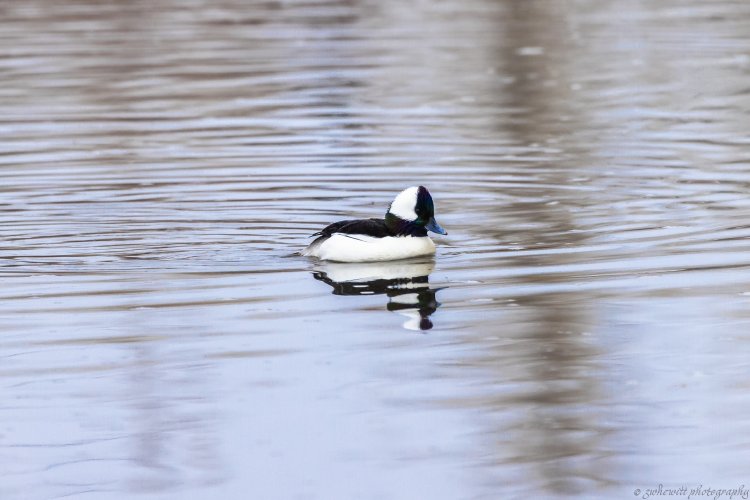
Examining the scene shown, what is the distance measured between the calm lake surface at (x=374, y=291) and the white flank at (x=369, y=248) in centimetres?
11

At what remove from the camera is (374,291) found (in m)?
10.5

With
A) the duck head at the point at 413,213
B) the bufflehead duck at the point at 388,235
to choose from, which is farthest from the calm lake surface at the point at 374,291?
the duck head at the point at 413,213

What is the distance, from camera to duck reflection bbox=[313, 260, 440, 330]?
9773mm

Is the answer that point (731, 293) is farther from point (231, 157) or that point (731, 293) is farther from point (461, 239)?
point (231, 157)

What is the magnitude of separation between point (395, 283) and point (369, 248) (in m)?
0.66

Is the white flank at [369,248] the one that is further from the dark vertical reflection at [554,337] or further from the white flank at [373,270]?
the dark vertical reflection at [554,337]

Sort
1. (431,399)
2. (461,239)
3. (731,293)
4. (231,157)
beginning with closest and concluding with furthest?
(431,399)
(731,293)
(461,239)
(231,157)

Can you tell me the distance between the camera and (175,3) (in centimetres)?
4150

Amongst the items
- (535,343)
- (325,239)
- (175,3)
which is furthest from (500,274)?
(175,3)

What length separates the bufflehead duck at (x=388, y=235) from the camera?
443 inches

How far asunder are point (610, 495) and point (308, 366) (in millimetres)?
2341

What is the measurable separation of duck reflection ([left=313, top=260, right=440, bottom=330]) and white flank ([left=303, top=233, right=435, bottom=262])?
0.06 m

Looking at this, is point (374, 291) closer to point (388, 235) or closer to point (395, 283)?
point (395, 283)

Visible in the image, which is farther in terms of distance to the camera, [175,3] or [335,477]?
[175,3]
